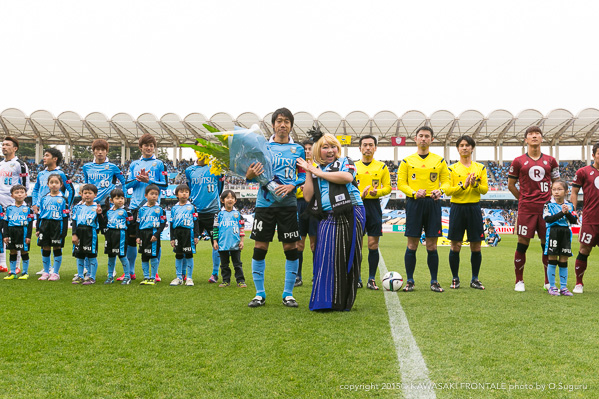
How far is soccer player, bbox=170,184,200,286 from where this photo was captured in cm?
619

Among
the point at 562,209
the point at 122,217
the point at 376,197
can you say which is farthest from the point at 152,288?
the point at 562,209

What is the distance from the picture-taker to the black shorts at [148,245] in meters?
6.06

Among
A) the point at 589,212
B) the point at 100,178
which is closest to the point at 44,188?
the point at 100,178

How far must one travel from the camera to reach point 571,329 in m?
3.48

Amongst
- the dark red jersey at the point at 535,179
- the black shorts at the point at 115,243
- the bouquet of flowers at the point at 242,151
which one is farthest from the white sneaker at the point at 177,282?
the dark red jersey at the point at 535,179

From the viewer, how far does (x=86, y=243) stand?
20.1ft

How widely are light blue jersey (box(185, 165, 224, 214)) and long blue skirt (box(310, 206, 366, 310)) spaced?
2771mm

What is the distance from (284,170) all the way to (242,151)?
2.14 feet

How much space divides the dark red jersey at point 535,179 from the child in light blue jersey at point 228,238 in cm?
394

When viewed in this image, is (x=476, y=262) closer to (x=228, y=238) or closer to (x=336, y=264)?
(x=336, y=264)

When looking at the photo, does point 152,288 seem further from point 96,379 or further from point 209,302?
point 96,379

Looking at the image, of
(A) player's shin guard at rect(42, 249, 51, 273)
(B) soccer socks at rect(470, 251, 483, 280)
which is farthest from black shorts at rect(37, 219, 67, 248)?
(B) soccer socks at rect(470, 251, 483, 280)

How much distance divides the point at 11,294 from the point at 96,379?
3.51m

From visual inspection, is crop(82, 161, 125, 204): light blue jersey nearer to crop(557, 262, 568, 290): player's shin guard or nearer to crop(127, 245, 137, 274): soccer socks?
crop(127, 245, 137, 274): soccer socks
